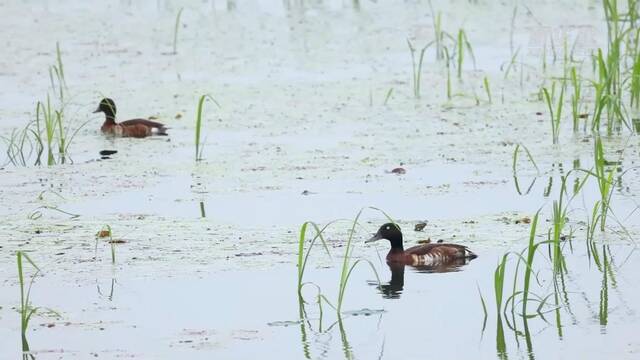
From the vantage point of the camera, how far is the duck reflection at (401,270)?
769 centimetres

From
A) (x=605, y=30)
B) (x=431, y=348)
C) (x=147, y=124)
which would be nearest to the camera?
(x=431, y=348)

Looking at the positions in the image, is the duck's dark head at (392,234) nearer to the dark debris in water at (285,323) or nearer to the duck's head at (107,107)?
the dark debris in water at (285,323)

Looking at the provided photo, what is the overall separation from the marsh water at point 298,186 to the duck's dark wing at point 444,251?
99mm

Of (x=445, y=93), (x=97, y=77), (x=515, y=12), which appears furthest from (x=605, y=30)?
(x=97, y=77)

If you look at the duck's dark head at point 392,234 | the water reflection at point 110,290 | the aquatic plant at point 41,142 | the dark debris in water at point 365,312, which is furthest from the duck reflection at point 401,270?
the aquatic plant at point 41,142

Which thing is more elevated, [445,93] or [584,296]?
[445,93]

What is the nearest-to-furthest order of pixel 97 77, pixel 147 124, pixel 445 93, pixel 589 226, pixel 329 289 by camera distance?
1. pixel 329 289
2. pixel 589 226
3. pixel 147 124
4. pixel 445 93
5. pixel 97 77

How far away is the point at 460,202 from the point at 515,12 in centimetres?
646

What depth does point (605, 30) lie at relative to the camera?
15.0 meters

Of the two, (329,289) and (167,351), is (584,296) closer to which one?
(329,289)

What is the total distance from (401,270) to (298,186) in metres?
2.13

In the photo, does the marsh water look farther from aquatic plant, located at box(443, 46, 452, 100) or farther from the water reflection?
aquatic plant, located at box(443, 46, 452, 100)

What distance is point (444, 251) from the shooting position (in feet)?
26.5

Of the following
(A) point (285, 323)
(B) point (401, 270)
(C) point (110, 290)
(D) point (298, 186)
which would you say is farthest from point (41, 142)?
(A) point (285, 323)
